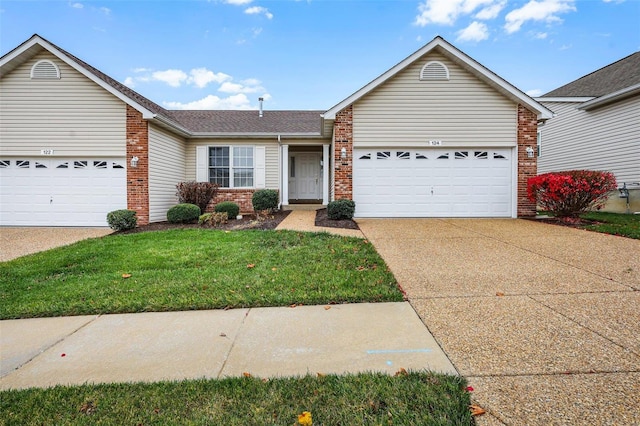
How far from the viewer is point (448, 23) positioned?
48.2 ft

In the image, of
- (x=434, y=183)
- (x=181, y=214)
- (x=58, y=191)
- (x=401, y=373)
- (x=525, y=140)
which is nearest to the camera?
(x=401, y=373)

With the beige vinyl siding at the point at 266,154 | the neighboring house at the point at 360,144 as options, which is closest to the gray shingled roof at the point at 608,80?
the neighboring house at the point at 360,144

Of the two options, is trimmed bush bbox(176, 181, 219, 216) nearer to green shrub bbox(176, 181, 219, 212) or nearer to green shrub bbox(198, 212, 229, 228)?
green shrub bbox(176, 181, 219, 212)

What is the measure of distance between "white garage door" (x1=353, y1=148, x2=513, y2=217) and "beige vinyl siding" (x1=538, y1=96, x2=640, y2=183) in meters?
5.42

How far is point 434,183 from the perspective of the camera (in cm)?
1124

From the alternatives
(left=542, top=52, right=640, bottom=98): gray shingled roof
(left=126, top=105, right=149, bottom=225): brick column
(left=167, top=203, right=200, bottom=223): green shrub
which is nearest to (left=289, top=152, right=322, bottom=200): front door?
(left=167, top=203, right=200, bottom=223): green shrub

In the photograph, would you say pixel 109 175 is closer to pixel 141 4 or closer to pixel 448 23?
pixel 141 4

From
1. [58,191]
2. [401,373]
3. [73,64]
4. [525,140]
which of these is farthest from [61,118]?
[525,140]

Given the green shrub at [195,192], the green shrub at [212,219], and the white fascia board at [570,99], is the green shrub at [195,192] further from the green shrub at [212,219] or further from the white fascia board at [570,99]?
the white fascia board at [570,99]

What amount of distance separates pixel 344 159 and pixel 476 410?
9619 mm

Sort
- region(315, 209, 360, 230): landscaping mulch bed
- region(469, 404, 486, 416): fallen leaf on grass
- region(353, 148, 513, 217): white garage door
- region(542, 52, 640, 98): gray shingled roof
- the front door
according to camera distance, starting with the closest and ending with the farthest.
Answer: region(469, 404, 486, 416): fallen leaf on grass < region(315, 209, 360, 230): landscaping mulch bed < region(353, 148, 513, 217): white garage door < region(542, 52, 640, 98): gray shingled roof < the front door

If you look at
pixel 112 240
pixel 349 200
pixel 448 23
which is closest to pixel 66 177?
pixel 112 240

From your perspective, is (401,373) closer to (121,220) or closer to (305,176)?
(121,220)

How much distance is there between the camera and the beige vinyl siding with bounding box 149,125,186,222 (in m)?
11.1
